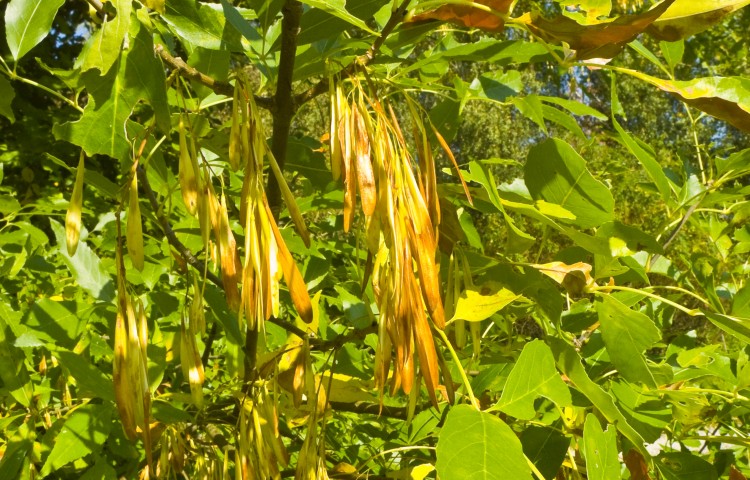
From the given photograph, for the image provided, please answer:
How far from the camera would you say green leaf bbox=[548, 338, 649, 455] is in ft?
1.71

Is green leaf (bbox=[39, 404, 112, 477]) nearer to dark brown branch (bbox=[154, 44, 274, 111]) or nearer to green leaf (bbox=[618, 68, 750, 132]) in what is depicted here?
dark brown branch (bbox=[154, 44, 274, 111])

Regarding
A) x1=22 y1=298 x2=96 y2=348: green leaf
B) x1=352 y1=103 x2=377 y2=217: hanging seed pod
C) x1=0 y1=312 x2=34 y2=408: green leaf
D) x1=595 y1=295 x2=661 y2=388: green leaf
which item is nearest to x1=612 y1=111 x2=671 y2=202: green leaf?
x1=595 y1=295 x2=661 y2=388: green leaf

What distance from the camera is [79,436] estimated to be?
2.46ft

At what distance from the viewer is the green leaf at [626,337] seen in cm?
57

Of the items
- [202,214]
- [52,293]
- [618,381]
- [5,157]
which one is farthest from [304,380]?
[5,157]

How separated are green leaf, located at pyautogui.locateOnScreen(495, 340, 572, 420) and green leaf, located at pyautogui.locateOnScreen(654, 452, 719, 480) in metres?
0.21

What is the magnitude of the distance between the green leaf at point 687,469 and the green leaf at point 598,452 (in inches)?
6.0

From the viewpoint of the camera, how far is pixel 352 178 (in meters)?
0.47

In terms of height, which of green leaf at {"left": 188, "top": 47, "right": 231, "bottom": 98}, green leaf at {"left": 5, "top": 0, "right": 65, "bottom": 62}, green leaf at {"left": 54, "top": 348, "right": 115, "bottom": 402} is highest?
green leaf at {"left": 5, "top": 0, "right": 65, "bottom": 62}

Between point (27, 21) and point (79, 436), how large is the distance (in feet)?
1.29

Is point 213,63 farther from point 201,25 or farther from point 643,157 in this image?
point 643,157

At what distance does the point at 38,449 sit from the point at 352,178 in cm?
56

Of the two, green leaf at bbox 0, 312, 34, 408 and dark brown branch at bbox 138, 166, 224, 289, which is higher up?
dark brown branch at bbox 138, 166, 224, 289

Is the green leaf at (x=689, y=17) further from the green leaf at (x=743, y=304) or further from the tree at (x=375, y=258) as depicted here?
the green leaf at (x=743, y=304)
